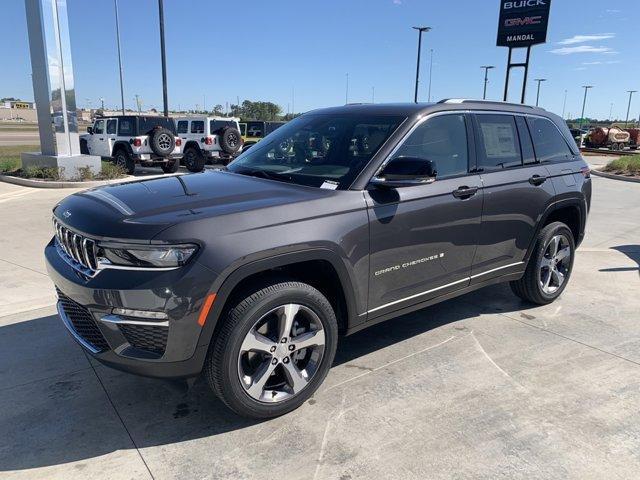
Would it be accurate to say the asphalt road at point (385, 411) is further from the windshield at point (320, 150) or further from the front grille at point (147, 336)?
the windshield at point (320, 150)

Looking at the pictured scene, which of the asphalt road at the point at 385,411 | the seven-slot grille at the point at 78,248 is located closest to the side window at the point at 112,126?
the asphalt road at the point at 385,411

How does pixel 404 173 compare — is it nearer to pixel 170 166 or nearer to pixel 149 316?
pixel 149 316

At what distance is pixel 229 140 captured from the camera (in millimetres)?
17062

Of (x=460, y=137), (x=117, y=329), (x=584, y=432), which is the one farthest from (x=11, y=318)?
(x=584, y=432)

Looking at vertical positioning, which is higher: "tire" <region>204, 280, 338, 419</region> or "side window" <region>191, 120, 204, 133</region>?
"side window" <region>191, 120, 204, 133</region>

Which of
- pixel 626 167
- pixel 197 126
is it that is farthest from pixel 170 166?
pixel 626 167

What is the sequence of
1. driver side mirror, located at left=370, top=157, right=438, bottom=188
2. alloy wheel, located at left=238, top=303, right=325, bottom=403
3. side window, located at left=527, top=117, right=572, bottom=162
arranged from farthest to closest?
side window, located at left=527, top=117, right=572, bottom=162, driver side mirror, located at left=370, top=157, right=438, bottom=188, alloy wheel, located at left=238, top=303, right=325, bottom=403

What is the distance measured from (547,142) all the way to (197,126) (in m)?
14.3

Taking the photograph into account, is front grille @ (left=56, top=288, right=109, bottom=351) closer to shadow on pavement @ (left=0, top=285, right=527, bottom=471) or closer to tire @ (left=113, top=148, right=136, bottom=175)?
shadow on pavement @ (left=0, top=285, right=527, bottom=471)

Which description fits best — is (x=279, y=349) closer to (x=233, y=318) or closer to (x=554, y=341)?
(x=233, y=318)

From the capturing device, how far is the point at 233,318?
2.69m

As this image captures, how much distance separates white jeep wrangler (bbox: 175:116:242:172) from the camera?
16.9m

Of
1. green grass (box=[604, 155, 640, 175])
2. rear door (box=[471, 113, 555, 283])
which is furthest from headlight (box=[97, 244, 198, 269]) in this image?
green grass (box=[604, 155, 640, 175])

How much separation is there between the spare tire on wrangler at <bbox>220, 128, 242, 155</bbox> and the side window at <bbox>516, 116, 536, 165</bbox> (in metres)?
13.5
